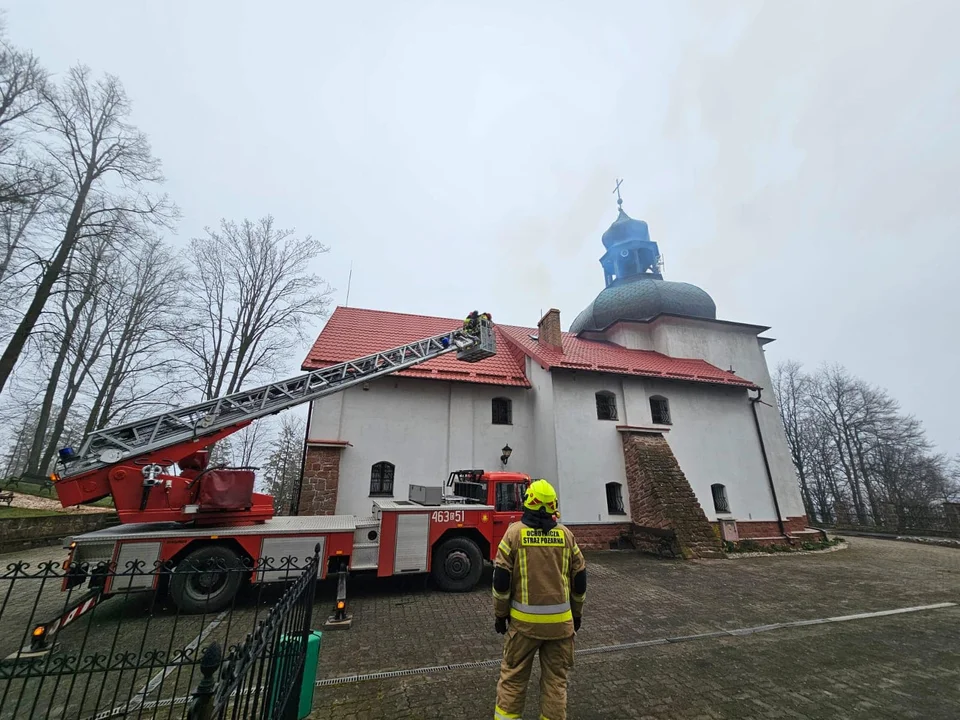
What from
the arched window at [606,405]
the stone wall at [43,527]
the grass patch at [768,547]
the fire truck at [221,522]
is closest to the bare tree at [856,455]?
the grass patch at [768,547]

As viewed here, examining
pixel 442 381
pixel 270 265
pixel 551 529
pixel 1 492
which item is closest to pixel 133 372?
pixel 1 492

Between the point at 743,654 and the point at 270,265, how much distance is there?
22.0 meters

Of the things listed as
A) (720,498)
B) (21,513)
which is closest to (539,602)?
(720,498)

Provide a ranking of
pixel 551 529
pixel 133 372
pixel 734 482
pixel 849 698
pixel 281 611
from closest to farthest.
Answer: pixel 281 611, pixel 551 529, pixel 849 698, pixel 734 482, pixel 133 372

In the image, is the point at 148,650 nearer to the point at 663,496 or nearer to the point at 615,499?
the point at 663,496

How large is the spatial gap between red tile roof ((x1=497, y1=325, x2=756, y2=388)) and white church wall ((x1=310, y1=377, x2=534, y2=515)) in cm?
260

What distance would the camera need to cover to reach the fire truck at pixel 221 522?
6203 mm

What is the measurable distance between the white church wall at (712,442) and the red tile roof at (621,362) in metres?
0.49

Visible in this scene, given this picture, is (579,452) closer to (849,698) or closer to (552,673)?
(849,698)

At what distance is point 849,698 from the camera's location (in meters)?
4.32

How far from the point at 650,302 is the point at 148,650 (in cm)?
2142

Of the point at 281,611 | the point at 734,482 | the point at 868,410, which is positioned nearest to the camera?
the point at 281,611

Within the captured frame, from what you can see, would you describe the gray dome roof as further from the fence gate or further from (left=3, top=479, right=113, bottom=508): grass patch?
(left=3, top=479, right=113, bottom=508): grass patch

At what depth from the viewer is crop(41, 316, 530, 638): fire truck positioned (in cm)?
620
